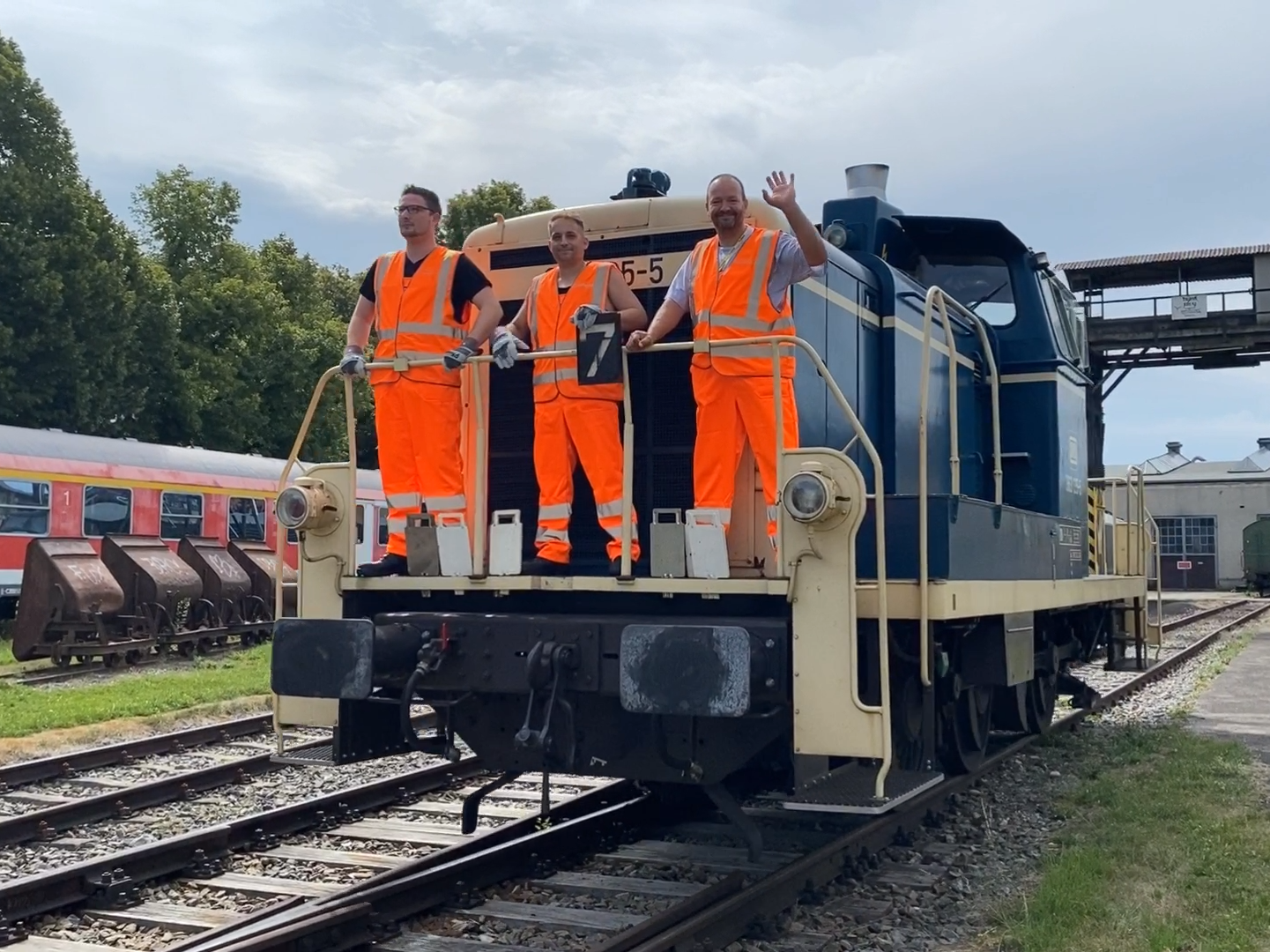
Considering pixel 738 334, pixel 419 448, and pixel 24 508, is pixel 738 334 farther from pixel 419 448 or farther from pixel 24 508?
pixel 24 508

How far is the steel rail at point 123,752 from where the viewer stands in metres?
7.70

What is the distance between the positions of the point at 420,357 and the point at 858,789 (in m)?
2.48

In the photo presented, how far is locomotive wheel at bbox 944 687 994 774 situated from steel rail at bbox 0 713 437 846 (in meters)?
3.38

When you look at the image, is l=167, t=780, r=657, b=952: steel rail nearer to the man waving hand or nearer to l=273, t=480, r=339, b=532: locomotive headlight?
l=273, t=480, r=339, b=532: locomotive headlight

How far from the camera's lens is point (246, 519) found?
62.6 feet

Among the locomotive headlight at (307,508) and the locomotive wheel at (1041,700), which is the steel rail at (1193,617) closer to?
the locomotive wheel at (1041,700)

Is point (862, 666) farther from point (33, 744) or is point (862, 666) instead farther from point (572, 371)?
point (33, 744)

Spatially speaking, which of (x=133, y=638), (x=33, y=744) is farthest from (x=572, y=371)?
(x=133, y=638)

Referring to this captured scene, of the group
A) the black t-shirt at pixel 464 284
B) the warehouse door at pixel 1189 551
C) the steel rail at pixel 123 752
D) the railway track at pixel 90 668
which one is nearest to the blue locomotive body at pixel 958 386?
the black t-shirt at pixel 464 284

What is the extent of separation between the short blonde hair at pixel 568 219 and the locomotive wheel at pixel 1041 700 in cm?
462

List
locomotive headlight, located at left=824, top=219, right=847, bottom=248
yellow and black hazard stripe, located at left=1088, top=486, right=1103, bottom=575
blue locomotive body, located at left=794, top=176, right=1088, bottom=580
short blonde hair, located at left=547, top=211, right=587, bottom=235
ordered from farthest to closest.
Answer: yellow and black hazard stripe, located at left=1088, top=486, right=1103, bottom=575, locomotive headlight, located at left=824, top=219, right=847, bottom=248, blue locomotive body, located at left=794, top=176, right=1088, bottom=580, short blonde hair, located at left=547, top=211, right=587, bottom=235

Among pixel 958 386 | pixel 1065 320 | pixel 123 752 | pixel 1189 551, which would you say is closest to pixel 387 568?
pixel 958 386

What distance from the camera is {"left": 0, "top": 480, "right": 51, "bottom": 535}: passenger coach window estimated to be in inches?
612

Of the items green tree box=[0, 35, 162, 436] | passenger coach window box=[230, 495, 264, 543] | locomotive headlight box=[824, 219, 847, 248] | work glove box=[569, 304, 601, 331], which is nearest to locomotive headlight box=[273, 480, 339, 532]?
work glove box=[569, 304, 601, 331]
